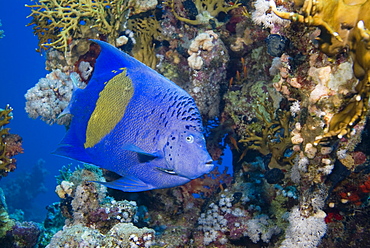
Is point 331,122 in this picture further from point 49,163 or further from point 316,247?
point 49,163

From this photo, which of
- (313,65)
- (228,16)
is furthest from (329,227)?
(228,16)

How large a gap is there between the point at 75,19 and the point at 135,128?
3.93 m

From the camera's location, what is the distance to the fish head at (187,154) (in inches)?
60.5

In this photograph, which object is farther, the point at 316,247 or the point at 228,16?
the point at 228,16

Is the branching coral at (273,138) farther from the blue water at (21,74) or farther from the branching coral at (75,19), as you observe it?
the blue water at (21,74)

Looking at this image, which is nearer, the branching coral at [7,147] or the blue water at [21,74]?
the branching coral at [7,147]

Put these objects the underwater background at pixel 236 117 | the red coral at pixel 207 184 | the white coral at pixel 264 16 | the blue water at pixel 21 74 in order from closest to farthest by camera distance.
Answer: the underwater background at pixel 236 117
the white coral at pixel 264 16
the red coral at pixel 207 184
the blue water at pixel 21 74

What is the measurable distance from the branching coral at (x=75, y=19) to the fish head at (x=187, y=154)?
12.4 feet

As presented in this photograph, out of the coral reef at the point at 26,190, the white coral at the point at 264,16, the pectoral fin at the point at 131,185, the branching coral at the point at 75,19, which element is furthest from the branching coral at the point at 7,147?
the coral reef at the point at 26,190

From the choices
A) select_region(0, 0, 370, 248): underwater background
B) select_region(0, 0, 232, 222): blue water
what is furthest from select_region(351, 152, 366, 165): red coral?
select_region(0, 0, 232, 222): blue water

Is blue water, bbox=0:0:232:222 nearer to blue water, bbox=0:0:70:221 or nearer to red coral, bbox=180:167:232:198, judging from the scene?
blue water, bbox=0:0:70:221

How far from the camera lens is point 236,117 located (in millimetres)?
4824

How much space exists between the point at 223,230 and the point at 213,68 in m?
2.83

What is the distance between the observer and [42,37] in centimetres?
501
